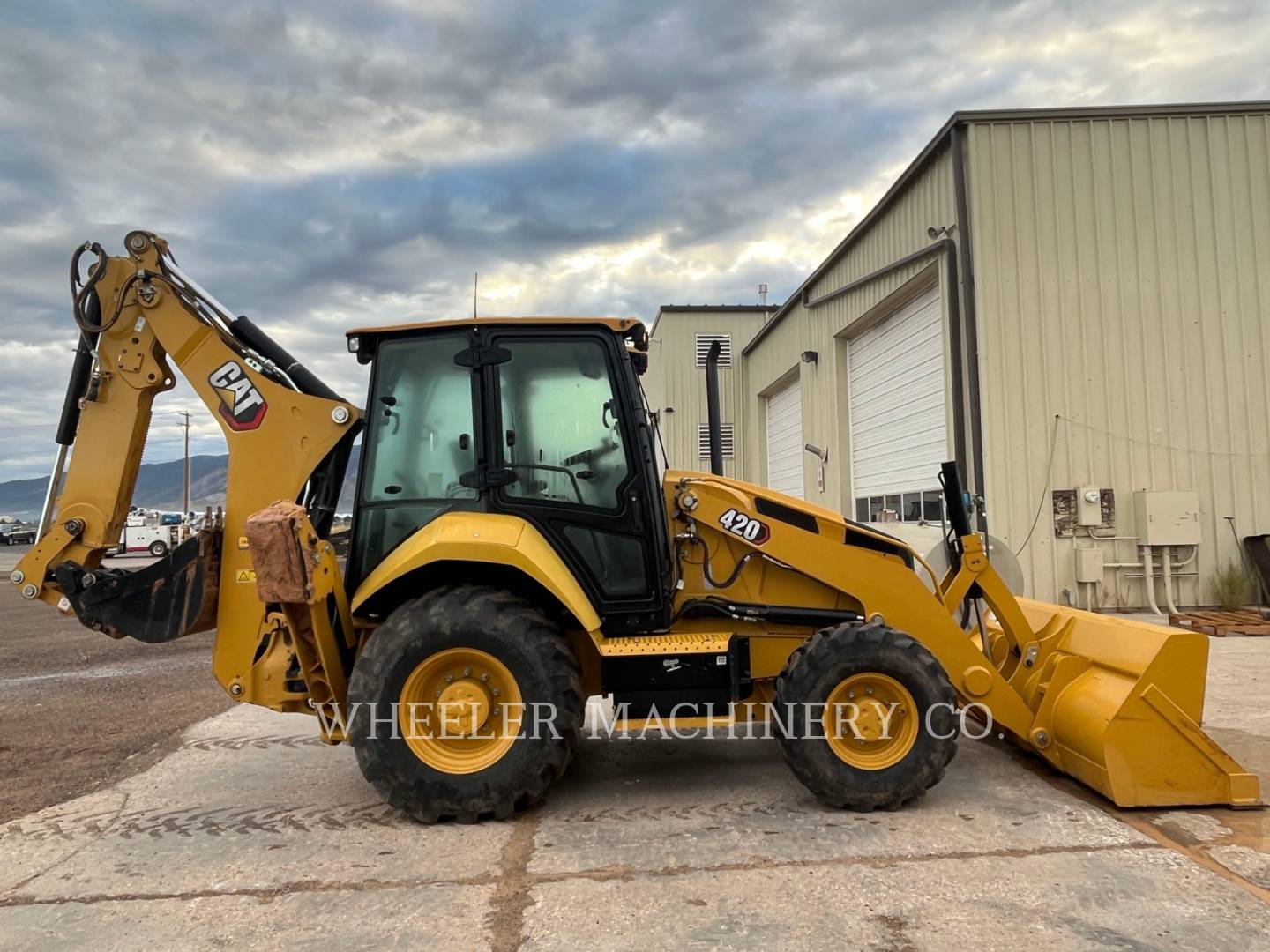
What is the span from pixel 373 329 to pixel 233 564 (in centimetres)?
145

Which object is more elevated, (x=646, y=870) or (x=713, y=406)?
(x=713, y=406)

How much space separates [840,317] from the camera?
15.9 m

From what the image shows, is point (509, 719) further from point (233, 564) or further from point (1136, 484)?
point (1136, 484)

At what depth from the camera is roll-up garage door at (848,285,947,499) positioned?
491 inches

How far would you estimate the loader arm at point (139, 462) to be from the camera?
4660 millimetres

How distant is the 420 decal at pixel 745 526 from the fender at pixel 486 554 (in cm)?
90

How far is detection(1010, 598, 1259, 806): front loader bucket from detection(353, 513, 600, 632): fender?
2488mm

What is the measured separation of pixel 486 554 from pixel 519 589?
38 centimetres

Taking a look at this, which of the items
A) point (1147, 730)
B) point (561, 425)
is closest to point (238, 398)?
point (561, 425)

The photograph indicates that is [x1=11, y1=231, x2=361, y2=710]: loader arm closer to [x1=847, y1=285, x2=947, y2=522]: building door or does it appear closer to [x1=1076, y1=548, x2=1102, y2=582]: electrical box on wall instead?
[x1=1076, y1=548, x2=1102, y2=582]: electrical box on wall

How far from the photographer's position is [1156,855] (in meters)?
3.70

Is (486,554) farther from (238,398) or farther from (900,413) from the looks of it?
(900,413)

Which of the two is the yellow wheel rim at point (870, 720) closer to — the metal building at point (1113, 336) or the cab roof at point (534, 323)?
the cab roof at point (534, 323)

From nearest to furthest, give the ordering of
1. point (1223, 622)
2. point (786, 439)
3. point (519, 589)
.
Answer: point (519, 589) < point (1223, 622) < point (786, 439)
